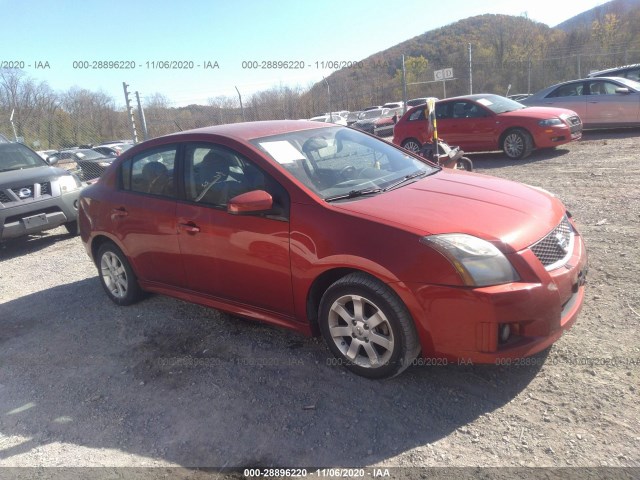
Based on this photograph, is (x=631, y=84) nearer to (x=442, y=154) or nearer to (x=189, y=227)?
(x=442, y=154)

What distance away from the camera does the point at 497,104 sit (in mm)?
10945

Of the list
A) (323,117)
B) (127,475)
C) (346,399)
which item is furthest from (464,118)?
(323,117)

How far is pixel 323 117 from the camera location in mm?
23406

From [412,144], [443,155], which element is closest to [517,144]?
[412,144]

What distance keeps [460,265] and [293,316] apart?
4.08ft

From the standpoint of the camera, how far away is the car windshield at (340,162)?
3.46 m

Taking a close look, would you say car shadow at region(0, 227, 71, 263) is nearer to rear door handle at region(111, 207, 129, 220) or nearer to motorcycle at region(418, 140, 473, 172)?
rear door handle at region(111, 207, 129, 220)

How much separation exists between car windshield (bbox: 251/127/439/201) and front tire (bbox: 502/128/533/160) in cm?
692

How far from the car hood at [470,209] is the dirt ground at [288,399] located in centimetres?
88

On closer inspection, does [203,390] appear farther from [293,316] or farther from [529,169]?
[529,169]

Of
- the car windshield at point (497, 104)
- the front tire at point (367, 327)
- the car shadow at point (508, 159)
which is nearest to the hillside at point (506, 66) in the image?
the car windshield at point (497, 104)

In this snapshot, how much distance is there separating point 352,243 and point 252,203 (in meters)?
0.73

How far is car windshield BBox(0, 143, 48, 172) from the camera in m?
8.29

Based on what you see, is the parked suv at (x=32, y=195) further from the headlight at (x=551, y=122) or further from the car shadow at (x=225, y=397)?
the headlight at (x=551, y=122)
